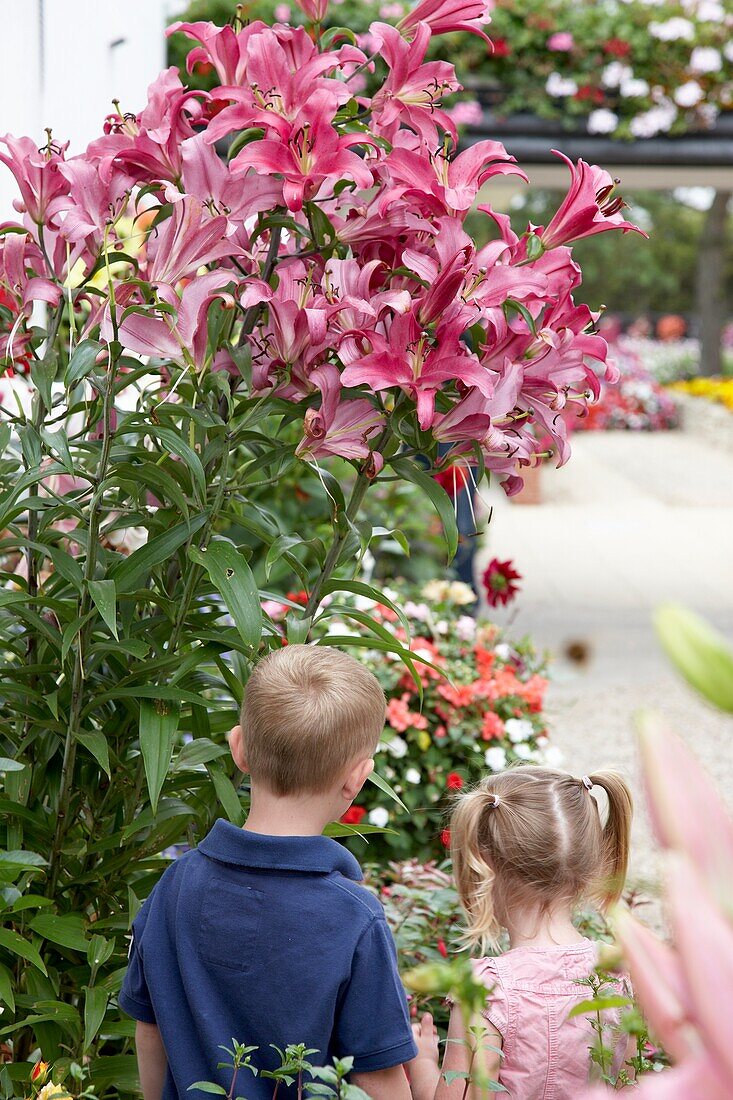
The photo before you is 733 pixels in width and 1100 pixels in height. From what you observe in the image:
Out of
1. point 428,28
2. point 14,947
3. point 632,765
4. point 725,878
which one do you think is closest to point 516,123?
point 632,765

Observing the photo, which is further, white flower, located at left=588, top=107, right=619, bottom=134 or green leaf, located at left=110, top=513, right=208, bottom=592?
white flower, located at left=588, top=107, right=619, bottom=134

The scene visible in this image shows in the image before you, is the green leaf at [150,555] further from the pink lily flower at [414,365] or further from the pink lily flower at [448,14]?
the pink lily flower at [448,14]

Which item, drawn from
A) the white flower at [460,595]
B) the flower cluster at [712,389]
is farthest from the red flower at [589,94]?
the flower cluster at [712,389]

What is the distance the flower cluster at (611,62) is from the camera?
23.1 feet

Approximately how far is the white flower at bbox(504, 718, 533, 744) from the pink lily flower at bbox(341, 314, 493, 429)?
1818 millimetres

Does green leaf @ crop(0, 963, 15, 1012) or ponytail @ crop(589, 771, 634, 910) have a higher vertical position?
ponytail @ crop(589, 771, 634, 910)

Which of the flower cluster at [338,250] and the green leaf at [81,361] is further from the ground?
the flower cluster at [338,250]

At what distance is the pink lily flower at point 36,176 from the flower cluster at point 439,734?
1.58 m

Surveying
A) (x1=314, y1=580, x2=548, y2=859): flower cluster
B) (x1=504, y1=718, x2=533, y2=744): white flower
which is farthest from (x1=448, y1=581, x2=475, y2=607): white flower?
(x1=504, y1=718, x2=533, y2=744): white flower

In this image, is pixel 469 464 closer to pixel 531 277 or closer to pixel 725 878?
pixel 531 277

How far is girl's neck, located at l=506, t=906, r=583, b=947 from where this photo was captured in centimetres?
161

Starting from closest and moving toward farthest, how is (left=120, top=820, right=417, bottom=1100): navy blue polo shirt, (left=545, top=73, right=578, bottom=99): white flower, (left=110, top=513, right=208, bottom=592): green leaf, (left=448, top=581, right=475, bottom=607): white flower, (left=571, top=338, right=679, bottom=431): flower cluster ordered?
(left=120, top=820, right=417, bottom=1100): navy blue polo shirt < (left=110, top=513, right=208, bottom=592): green leaf < (left=448, top=581, right=475, bottom=607): white flower < (left=545, top=73, right=578, bottom=99): white flower < (left=571, top=338, right=679, bottom=431): flower cluster

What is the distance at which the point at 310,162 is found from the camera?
1.32 metres

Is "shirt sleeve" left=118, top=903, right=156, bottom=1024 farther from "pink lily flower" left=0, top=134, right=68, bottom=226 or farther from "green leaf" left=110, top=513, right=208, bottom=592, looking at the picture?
"pink lily flower" left=0, top=134, right=68, bottom=226
